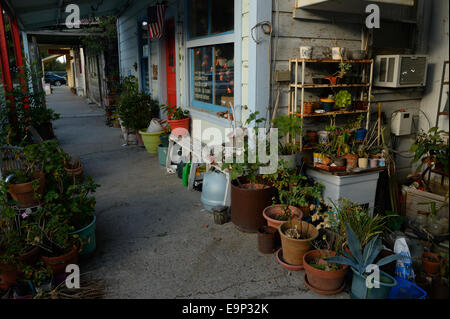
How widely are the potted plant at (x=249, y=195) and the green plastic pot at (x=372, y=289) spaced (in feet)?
4.21

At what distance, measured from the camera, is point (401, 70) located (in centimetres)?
430

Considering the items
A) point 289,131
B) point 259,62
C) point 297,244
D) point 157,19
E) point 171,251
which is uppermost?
point 157,19

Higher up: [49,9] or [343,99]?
[49,9]

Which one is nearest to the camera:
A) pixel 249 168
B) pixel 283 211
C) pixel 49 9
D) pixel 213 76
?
pixel 283 211

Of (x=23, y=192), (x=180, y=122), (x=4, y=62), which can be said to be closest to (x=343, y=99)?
(x=180, y=122)

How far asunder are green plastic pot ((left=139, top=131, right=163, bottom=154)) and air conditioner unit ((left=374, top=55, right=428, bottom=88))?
4.13 meters

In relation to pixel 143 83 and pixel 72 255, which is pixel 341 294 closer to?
pixel 72 255

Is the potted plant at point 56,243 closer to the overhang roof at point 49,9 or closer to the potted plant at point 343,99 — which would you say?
the potted plant at point 343,99

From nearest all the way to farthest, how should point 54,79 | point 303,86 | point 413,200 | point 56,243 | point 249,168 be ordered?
point 56,243 → point 249,168 → point 303,86 → point 413,200 → point 54,79

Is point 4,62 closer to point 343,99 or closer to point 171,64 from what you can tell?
point 171,64

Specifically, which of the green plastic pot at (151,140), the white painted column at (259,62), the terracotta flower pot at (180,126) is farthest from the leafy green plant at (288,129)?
the green plastic pot at (151,140)

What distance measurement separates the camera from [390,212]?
4.17 m

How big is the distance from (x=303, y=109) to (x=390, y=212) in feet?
5.24

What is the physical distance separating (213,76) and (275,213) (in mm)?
2665
